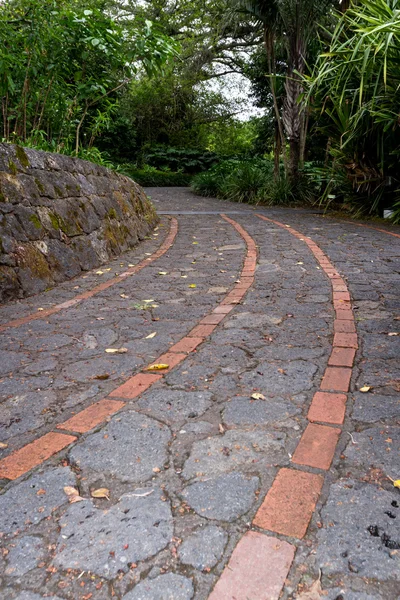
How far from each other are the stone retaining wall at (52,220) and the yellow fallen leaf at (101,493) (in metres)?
2.60

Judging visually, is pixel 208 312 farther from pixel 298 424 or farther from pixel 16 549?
pixel 16 549

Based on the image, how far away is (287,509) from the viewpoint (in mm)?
1398

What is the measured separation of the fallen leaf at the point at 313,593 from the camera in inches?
43.6

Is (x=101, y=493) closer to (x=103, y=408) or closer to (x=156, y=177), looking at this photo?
(x=103, y=408)

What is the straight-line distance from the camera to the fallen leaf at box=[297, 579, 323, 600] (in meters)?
Result: 1.11

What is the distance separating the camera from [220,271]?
4.85 metres

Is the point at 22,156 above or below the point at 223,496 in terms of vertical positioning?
above

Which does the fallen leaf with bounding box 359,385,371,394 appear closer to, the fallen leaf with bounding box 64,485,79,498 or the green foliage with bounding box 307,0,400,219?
the fallen leaf with bounding box 64,485,79,498

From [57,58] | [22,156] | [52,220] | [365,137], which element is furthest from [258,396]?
[365,137]

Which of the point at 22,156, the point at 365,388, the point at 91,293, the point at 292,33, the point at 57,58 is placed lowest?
the point at 91,293

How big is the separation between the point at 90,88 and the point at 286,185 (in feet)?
20.9

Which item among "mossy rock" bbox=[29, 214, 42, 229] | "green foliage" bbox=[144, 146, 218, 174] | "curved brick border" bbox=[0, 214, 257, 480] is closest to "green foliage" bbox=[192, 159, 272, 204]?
"green foliage" bbox=[144, 146, 218, 174]

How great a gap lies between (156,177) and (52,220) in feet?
43.8

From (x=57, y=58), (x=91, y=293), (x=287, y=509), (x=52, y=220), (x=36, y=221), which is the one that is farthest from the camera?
(x=57, y=58)
